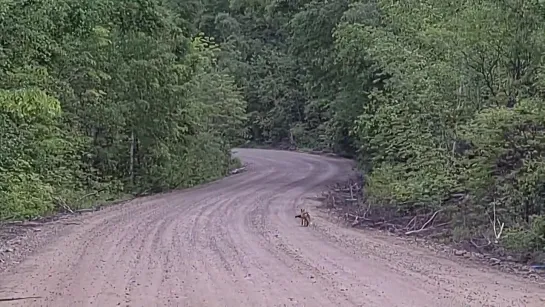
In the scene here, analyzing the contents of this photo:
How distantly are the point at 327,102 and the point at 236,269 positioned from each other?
867 inches

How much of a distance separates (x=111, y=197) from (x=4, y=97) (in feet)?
47.0

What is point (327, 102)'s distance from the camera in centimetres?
3278

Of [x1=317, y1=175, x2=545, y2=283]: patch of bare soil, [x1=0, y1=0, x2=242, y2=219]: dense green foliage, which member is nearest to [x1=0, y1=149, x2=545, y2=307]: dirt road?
[x1=317, y1=175, x2=545, y2=283]: patch of bare soil

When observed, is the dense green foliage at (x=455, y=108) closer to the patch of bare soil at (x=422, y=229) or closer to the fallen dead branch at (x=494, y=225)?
the fallen dead branch at (x=494, y=225)

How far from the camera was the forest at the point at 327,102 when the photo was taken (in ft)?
46.2

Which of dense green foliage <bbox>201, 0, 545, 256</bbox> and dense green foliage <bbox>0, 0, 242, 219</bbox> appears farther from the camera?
dense green foliage <bbox>201, 0, 545, 256</bbox>

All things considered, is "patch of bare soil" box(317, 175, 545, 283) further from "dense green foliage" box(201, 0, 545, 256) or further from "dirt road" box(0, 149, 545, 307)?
"dirt road" box(0, 149, 545, 307)

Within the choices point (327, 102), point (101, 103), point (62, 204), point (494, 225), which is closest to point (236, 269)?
point (494, 225)

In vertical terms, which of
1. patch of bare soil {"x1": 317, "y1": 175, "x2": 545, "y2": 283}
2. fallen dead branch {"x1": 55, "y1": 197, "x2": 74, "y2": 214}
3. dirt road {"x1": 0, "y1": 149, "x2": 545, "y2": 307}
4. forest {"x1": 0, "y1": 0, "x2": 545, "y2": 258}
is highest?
forest {"x1": 0, "y1": 0, "x2": 545, "y2": 258}

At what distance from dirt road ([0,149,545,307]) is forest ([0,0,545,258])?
206 centimetres

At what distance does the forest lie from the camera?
14.1 meters

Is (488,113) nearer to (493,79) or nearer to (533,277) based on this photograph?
(493,79)

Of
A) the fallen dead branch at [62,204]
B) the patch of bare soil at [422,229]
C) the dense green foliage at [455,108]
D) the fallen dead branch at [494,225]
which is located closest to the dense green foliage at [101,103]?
the fallen dead branch at [62,204]

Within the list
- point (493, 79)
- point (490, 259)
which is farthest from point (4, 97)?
point (493, 79)
